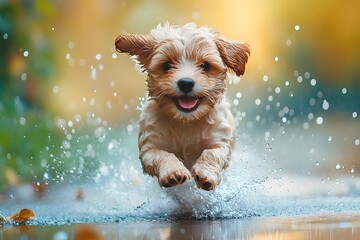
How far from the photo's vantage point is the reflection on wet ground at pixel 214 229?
459 cm

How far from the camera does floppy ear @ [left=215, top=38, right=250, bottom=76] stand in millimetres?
5785

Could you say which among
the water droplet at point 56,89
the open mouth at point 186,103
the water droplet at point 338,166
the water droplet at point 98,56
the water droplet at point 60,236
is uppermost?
the water droplet at point 98,56

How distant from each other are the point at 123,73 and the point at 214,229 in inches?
128

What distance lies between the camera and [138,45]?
582cm

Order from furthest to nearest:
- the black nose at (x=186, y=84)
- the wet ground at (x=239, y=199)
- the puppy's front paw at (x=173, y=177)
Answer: the black nose at (x=186, y=84) → the puppy's front paw at (x=173, y=177) → the wet ground at (x=239, y=199)

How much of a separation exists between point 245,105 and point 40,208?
72.1 inches

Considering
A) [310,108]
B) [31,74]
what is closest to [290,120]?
[310,108]

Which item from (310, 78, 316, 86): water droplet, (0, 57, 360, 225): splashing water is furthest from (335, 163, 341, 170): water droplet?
(310, 78, 316, 86): water droplet

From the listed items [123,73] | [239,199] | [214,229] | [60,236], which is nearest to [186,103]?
[239,199]

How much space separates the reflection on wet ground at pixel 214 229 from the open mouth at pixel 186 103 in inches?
24.6

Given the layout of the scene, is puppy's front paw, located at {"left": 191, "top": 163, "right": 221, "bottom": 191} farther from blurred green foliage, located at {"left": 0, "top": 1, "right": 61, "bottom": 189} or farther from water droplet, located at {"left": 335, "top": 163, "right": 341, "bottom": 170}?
blurred green foliage, located at {"left": 0, "top": 1, "right": 61, "bottom": 189}

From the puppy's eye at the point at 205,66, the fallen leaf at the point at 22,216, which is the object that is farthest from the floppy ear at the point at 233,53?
the fallen leaf at the point at 22,216

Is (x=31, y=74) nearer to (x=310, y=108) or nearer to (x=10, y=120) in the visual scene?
(x=10, y=120)

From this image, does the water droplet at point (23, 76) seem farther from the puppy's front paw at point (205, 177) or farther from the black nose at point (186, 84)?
the puppy's front paw at point (205, 177)
